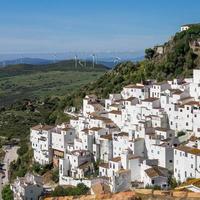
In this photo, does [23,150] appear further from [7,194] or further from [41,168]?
[7,194]

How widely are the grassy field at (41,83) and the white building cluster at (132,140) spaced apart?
88.0 m

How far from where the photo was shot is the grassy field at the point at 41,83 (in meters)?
148

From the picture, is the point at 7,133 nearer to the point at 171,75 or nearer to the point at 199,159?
the point at 171,75

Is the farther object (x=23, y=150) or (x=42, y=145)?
(x=23, y=150)

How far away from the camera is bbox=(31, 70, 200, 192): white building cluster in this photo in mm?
39406

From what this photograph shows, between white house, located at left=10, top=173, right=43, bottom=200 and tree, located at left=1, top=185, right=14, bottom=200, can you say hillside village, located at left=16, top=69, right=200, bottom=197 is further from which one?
tree, located at left=1, top=185, right=14, bottom=200

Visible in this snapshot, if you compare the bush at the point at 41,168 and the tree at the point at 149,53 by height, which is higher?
the tree at the point at 149,53

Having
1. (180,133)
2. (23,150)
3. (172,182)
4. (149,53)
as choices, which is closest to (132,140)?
(180,133)

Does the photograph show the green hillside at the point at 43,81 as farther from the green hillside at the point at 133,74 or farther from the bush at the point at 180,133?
the bush at the point at 180,133

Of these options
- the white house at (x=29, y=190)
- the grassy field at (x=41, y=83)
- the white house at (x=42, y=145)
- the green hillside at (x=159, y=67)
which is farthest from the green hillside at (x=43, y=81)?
the white house at (x=29, y=190)

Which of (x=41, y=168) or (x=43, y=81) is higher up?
(x=43, y=81)

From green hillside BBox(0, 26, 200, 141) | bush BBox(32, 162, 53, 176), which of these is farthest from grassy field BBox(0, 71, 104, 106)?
bush BBox(32, 162, 53, 176)

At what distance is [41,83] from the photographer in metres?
168

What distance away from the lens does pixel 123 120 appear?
49.4 m
